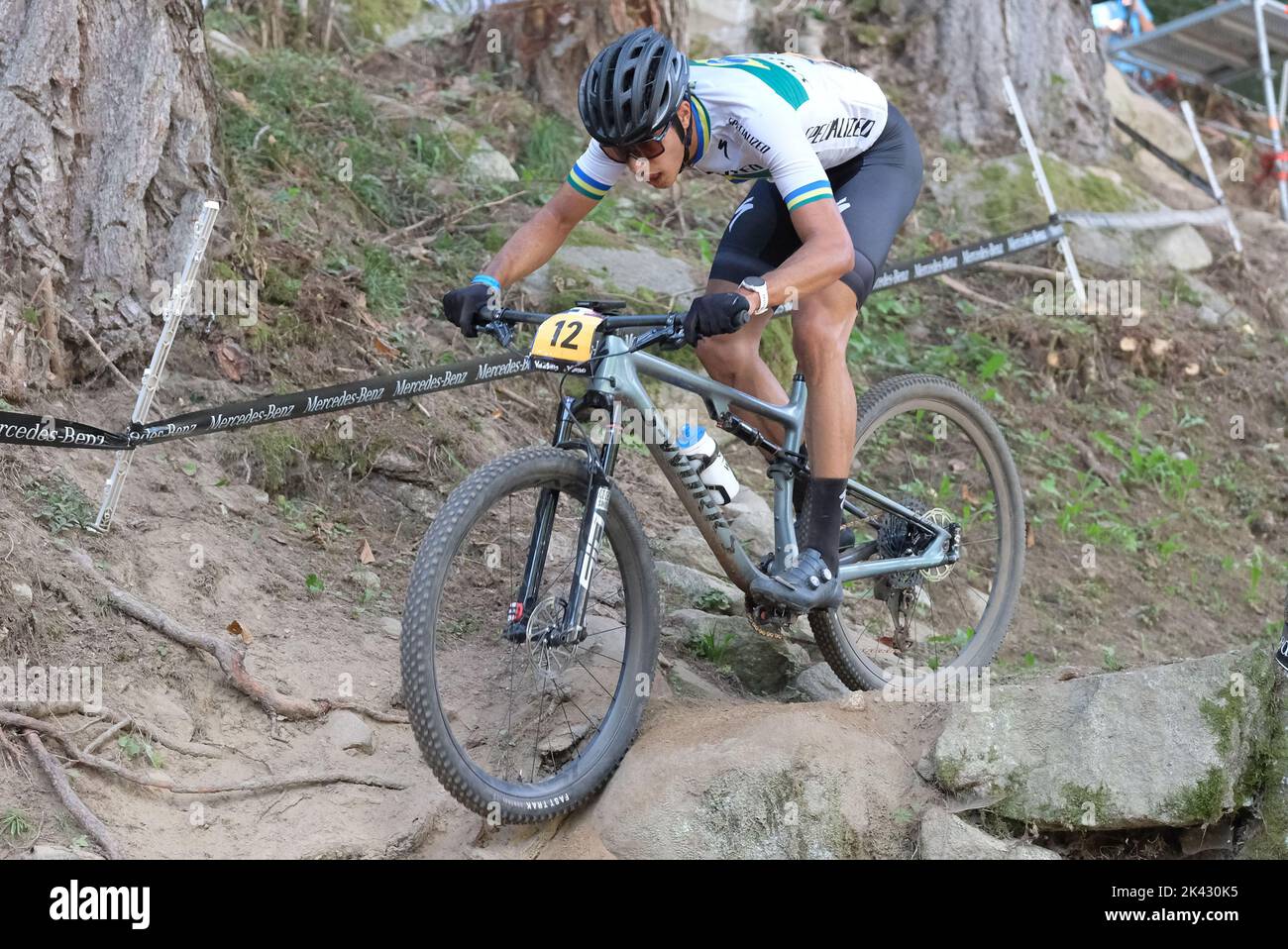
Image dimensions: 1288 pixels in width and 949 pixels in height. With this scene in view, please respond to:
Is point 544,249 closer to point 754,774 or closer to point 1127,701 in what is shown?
point 754,774

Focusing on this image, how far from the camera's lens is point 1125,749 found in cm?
347

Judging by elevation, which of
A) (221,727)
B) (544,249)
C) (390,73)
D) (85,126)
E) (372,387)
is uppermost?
(390,73)

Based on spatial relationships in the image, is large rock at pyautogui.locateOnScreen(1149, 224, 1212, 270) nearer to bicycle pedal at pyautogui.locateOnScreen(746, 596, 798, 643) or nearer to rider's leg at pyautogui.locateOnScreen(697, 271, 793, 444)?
rider's leg at pyautogui.locateOnScreen(697, 271, 793, 444)

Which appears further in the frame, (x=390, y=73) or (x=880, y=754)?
(x=390, y=73)

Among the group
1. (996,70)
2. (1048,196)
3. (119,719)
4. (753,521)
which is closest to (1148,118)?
(996,70)

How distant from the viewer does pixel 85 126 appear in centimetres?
472

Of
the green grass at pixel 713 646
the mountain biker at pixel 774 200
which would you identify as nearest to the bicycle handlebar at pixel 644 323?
the mountain biker at pixel 774 200

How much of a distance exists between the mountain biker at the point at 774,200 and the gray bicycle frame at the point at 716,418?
0.07 metres

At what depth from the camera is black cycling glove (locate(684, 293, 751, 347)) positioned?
3377mm

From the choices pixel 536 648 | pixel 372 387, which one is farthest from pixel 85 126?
pixel 536 648

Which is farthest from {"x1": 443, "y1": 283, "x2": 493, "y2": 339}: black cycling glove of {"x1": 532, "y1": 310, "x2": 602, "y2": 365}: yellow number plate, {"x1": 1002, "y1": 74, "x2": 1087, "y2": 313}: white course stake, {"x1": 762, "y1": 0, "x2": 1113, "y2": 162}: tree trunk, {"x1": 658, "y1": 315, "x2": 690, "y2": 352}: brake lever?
{"x1": 762, "y1": 0, "x2": 1113, "y2": 162}: tree trunk

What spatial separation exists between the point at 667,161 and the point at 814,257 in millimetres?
496

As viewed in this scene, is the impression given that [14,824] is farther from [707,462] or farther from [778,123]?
[778,123]
